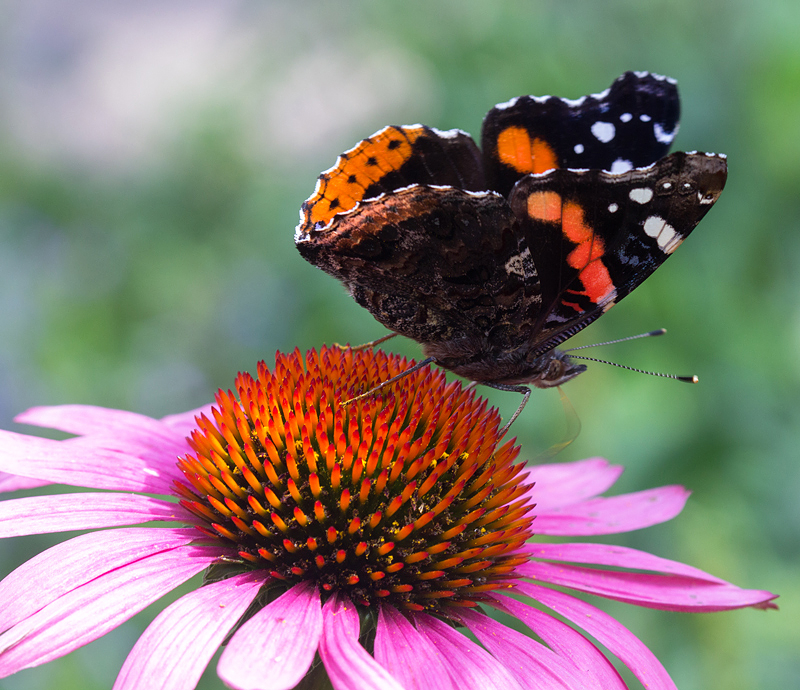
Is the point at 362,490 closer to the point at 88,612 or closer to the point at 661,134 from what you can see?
the point at 88,612

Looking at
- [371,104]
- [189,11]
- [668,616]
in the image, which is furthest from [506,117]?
[189,11]

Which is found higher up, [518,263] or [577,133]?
[577,133]

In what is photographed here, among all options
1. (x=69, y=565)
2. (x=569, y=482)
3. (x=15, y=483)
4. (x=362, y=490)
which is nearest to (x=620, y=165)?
(x=569, y=482)

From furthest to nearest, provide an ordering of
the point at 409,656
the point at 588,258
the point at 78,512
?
the point at 588,258 → the point at 78,512 → the point at 409,656

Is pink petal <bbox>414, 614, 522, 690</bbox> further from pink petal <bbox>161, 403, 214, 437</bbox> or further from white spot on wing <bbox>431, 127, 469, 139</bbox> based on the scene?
white spot on wing <bbox>431, 127, 469, 139</bbox>

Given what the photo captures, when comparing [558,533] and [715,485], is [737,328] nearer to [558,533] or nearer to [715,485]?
[715,485]

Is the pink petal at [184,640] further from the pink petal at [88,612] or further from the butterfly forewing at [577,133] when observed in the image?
the butterfly forewing at [577,133]
